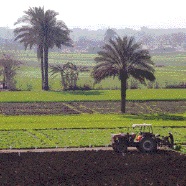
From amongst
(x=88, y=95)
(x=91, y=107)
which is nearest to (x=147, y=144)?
(x=91, y=107)

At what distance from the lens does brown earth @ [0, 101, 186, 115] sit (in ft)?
183

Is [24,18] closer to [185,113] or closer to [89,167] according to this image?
[185,113]

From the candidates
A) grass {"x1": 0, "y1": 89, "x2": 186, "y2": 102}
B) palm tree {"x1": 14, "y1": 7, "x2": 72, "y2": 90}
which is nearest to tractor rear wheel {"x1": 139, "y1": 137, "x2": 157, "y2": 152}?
grass {"x1": 0, "y1": 89, "x2": 186, "y2": 102}

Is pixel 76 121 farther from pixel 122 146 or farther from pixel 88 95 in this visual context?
pixel 88 95

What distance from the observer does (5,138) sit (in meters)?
38.8

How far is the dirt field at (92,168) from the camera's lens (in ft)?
88.9

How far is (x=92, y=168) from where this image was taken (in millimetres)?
29672

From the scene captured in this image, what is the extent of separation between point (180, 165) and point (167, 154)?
312cm

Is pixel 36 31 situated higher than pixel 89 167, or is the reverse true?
pixel 36 31

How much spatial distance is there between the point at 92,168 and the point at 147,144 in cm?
564

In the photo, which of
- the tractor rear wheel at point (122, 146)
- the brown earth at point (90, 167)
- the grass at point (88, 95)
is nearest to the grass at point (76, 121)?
the brown earth at point (90, 167)

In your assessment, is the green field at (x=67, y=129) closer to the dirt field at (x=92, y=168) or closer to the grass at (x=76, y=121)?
the grass at (x=76, y=121)

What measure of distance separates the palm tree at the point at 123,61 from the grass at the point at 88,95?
8.41 m

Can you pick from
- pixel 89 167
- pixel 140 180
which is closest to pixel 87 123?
pixel 89 167
